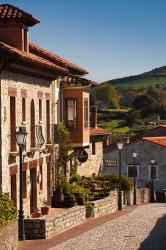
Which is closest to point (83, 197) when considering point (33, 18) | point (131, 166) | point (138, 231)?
point (138, 231)

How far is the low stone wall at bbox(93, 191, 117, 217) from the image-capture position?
1261 inches

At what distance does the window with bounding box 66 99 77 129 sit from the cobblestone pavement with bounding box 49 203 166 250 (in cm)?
710

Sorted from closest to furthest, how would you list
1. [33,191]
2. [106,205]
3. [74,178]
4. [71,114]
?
[33,191], [106,205], [71,114], [74,178]

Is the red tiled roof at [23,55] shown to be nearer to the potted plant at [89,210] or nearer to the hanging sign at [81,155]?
the potted plant at [89,210]

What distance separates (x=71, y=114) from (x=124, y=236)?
13525 mm

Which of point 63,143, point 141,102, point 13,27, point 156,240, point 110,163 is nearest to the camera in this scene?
point 156,240

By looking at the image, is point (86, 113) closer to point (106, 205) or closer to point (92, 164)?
point (106, 205)

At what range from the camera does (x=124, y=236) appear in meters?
23.7

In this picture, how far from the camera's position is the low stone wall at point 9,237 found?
17.1 metres

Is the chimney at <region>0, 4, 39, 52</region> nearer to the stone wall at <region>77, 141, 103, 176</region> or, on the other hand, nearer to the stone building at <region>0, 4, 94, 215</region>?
the stone building at <region>0, 4, 94, 215</region>

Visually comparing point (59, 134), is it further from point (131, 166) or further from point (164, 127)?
point (164, 127)

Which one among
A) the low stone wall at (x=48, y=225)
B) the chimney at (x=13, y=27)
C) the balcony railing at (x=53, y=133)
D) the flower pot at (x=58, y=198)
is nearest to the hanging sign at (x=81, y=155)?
the balcony railing at (x=53, y=133)

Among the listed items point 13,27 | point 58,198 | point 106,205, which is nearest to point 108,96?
point 106,205

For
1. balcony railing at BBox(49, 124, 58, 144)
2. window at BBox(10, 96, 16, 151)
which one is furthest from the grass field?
window at BBox(10, 96, 16, 151)
